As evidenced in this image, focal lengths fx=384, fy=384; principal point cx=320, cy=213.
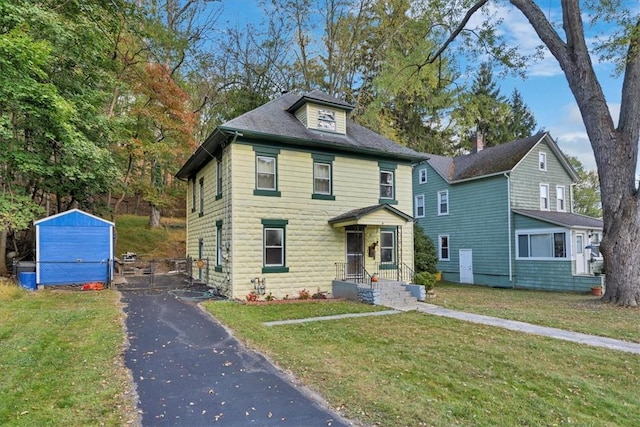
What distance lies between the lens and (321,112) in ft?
48.1

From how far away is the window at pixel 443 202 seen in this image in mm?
23422

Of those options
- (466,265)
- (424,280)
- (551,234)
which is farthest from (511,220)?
(424,280)

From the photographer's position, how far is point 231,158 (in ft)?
41.1

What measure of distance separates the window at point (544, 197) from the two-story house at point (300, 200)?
1011cm

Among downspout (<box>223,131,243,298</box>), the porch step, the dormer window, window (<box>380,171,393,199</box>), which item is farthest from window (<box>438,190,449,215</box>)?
downspout (<box>223,131,243,298</box>)

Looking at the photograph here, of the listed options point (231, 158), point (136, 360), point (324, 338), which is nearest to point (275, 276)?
point (231, 158)

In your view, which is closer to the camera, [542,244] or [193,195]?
[542,244]

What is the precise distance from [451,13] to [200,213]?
1382 cm

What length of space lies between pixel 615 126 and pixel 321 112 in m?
10.4

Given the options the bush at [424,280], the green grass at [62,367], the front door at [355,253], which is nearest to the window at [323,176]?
the front door at [355,253]

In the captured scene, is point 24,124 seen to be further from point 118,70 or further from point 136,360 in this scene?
point 136,360

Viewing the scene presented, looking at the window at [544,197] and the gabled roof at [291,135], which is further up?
the gabled roof at [291,135]

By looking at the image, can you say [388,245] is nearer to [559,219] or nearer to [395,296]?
[395,296]

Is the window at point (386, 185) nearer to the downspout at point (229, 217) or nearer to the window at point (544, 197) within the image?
the downspout at point (229, 217)
